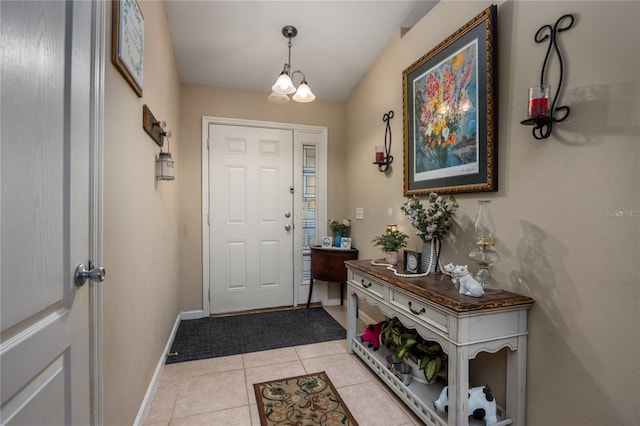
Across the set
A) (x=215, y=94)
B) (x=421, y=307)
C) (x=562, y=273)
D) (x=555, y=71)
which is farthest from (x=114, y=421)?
(x=215, y=94)

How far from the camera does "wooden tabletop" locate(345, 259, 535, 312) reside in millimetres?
1311

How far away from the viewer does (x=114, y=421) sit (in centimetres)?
119

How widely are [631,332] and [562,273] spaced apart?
28cm

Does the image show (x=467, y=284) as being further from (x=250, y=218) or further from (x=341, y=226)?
(x=250, y=218)

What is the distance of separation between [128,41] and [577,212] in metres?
2.03

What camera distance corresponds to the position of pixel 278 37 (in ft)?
8.16

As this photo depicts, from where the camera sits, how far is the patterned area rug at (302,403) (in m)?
1.62

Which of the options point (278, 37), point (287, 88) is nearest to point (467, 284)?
point (287, 88)

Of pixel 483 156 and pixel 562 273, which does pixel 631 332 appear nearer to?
pixel 562 273

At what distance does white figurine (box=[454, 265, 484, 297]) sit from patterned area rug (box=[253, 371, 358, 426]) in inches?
37.1

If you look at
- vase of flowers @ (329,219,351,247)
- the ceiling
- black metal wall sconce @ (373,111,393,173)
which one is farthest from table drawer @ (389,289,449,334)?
the ceiling

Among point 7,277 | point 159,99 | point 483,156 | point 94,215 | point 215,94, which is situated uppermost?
point 215,94

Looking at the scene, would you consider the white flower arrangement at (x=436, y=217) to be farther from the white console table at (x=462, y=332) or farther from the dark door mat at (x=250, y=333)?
the dark door mat at (x=250, y=333)

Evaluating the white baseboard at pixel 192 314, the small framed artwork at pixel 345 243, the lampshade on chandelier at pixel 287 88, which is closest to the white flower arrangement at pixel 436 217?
the lampshade on chandelier at pixel 287 88
